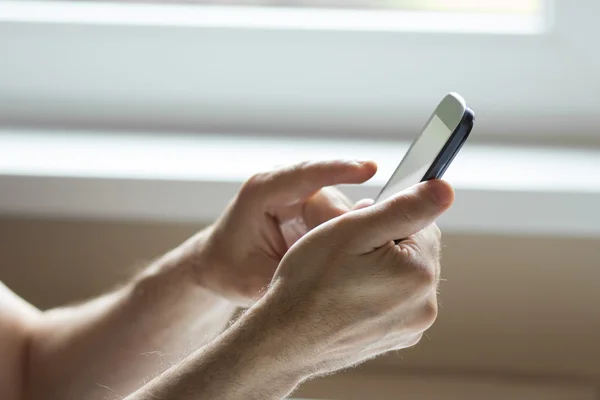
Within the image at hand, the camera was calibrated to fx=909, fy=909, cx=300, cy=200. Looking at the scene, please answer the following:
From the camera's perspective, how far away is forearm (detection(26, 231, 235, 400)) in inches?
36.4

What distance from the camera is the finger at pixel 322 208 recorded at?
84 centimetres

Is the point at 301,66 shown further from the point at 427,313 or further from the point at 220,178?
the point at 427,313

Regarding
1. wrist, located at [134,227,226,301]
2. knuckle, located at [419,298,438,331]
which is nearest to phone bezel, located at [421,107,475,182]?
knuckle, located at [419,298,438,331]

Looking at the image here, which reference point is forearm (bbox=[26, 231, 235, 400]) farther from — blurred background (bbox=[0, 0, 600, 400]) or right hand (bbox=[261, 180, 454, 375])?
right hand (bbox=[261, 180, 454, 375])

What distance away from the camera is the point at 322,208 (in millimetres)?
840

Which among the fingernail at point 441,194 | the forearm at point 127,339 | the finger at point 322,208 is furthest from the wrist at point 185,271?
the fingernail at point 441,194

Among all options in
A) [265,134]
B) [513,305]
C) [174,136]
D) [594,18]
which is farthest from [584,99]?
[174,136]

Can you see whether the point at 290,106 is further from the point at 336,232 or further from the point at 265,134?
Answer: the point at 336,232

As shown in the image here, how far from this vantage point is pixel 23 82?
123 cm

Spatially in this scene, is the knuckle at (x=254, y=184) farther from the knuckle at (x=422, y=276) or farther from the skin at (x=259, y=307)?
the knuckle at (x=422, y=276)

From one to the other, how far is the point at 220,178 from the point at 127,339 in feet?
0.66

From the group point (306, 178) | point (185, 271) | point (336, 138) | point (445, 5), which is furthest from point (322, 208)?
point (445, 5)

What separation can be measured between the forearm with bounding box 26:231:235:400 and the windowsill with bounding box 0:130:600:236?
101 millimetres

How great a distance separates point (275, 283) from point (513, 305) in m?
0.47
